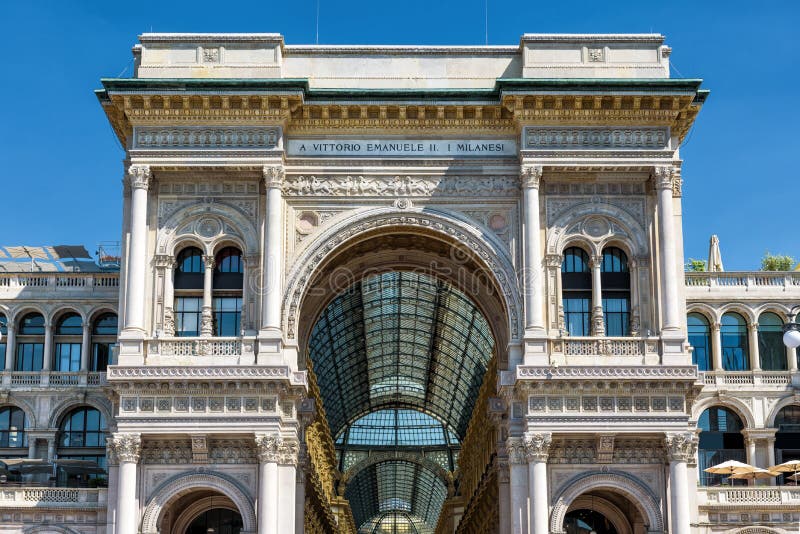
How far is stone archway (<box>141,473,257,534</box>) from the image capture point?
5466 centimetres

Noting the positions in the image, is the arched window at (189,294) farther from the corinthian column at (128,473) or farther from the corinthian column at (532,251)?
the corinthian column at (532,251)

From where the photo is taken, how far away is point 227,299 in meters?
57.9

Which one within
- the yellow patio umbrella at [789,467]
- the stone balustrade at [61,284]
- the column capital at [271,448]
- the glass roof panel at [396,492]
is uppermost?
the glass roof panel at [396,492]

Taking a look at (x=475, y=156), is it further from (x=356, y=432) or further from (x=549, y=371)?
(x=356, y=432)

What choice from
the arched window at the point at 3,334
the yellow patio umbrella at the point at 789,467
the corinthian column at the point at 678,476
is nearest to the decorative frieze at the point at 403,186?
the corinthian column at the point at 678,476

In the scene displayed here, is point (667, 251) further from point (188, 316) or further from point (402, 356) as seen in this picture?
point (402, 356)

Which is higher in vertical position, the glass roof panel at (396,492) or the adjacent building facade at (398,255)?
the glass roof panel at (396,492)

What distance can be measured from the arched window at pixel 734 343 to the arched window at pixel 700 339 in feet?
2.54

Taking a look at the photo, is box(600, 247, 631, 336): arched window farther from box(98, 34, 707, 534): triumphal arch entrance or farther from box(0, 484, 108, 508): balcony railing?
box(0, 484, 108, 508): balcony railing

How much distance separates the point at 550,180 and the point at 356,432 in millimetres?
85511

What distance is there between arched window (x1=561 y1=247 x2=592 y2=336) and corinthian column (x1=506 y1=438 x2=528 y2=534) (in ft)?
19.3

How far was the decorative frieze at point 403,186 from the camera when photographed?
58.2m

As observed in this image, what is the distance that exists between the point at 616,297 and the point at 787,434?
51.1 ft

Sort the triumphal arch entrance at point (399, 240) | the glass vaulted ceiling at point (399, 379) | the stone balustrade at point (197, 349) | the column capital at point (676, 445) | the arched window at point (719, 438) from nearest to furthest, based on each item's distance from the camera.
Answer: the column capital at point (676, 445)
the triumphal arch entrance at point (399, 240)
the stone balustrade at point (197, 349)
the arched window at point (719, 438)
the glass vaulted ceiling at point (399, 379)
